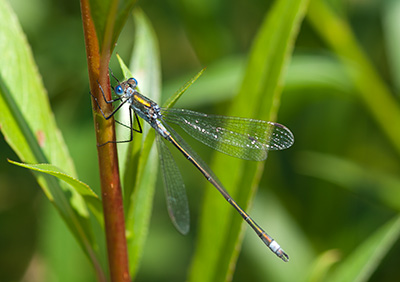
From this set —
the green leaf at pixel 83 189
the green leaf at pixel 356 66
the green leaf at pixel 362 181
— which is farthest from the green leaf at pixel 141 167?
the green leaf at pixel 362 181

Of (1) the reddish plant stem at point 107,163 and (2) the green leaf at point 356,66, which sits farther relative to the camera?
(2) the green leaf at point 356,66

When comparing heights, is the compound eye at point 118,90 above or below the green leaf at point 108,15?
above

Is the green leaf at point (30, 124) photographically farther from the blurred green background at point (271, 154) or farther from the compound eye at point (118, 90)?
the blurred green background at point (271, 154)

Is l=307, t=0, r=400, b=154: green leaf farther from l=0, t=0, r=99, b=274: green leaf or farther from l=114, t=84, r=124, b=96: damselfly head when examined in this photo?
l=0, t=0, r=99, b=274: green leaf

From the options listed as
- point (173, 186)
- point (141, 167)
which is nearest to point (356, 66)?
point (173, 186)

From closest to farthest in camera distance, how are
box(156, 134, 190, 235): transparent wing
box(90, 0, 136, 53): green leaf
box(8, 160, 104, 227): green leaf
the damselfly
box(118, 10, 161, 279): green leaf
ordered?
1. box(90, 0, 136, 53): green leaf
2. box(8, 160, 104, 227): green leaf
3. box(118, 10, 161, 279): green leaf
4. the damselfly
5. box(156, 134, 190, 235): transparent wing

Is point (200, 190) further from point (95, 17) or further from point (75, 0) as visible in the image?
point (95, 17)

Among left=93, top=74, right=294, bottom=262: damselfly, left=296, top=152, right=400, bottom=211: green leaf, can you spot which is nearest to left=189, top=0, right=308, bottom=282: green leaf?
left=93, top=74, right=294, bottom=262: damselfly
